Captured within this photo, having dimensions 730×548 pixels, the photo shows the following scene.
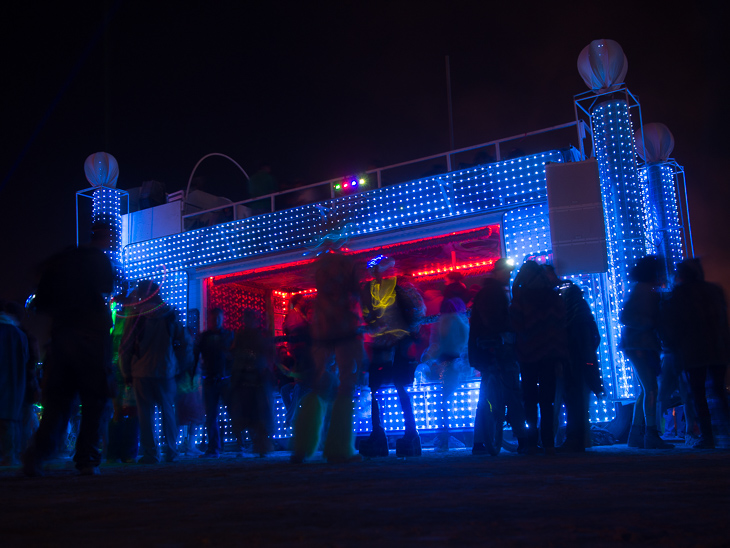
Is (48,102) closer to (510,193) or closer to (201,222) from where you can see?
(201,222)

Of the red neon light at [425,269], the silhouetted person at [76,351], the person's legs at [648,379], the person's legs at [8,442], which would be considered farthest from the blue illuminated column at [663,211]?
the person's legs at [8,442]

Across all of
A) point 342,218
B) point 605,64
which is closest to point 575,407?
point 605,64

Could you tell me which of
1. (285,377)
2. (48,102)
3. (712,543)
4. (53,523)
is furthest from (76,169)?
(712,543)

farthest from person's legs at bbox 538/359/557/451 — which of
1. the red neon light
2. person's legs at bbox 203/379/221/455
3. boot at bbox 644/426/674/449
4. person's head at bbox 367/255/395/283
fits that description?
the red neon light

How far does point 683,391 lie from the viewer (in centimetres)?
682

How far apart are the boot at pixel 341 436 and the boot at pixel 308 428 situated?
220mm

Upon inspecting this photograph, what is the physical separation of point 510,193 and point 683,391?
12.7ft

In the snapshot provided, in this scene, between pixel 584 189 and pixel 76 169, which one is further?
pixel 76 169

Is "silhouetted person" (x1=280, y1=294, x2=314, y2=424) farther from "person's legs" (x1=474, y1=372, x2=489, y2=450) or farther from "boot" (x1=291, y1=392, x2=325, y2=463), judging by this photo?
"person's legs" (x1=474, y1=372, x2=489, y2=450)

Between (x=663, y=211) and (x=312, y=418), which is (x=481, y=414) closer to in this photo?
(x=312, y=418)

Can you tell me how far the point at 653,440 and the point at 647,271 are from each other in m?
1.56

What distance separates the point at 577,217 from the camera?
8711 millimetres

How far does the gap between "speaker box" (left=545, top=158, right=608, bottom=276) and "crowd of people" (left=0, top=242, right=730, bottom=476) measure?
176cm

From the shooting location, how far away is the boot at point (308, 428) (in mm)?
5332
